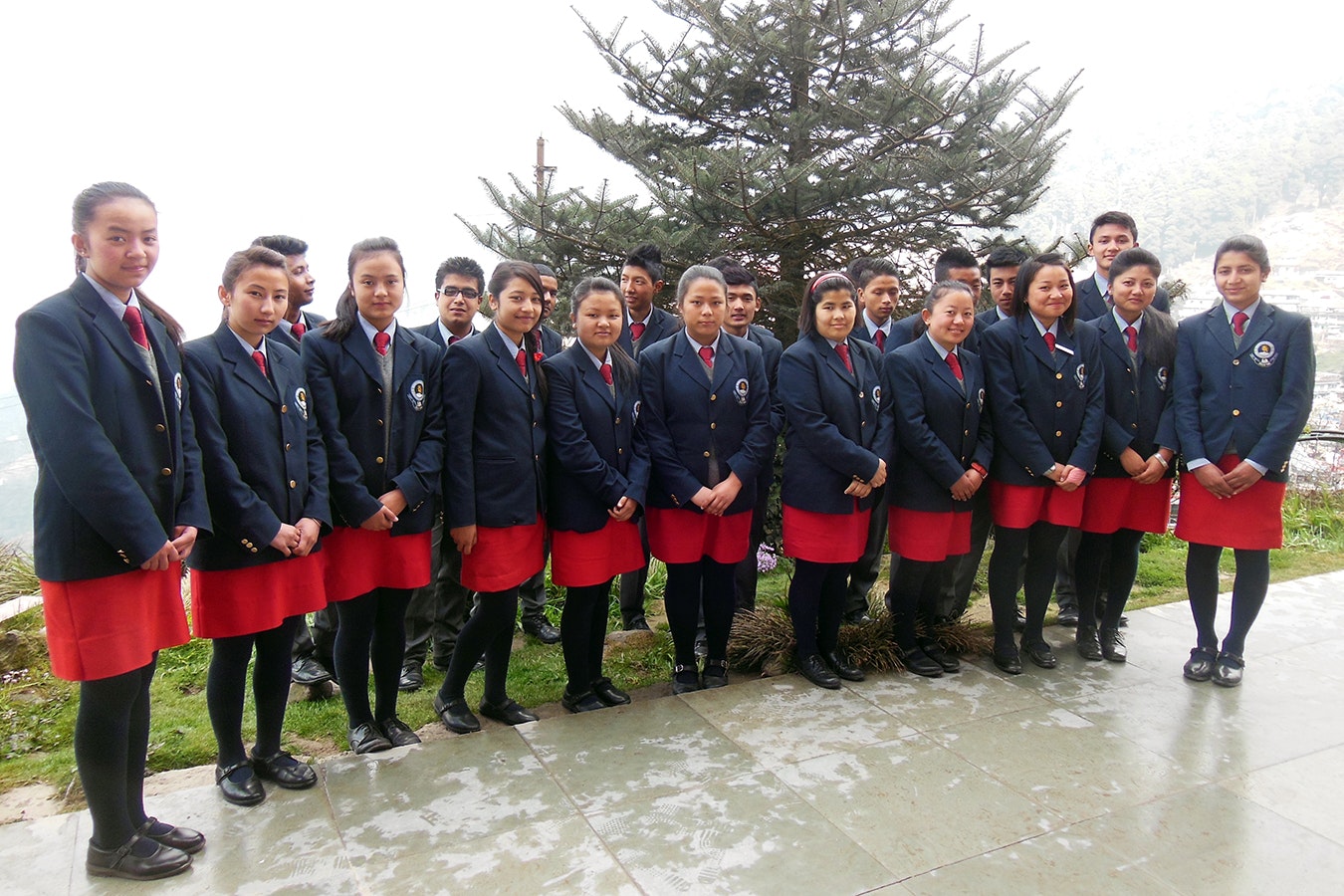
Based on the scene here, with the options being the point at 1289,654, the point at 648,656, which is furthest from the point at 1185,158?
the point at 648,656

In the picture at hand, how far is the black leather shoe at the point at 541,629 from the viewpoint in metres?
4.31

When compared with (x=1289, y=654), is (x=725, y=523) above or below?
above

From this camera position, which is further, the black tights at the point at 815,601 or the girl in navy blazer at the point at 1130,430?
the girl in navy blazer at the point at 1130,430

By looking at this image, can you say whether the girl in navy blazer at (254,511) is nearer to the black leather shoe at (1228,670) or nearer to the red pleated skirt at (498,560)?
the red pleated skirt at (498,560)

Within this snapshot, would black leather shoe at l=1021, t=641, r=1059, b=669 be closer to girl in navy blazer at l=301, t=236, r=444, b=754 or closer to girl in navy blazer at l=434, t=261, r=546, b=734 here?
girl in navy blazer at l=434, t=261, r=546, b=734

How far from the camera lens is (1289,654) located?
4.06 meters

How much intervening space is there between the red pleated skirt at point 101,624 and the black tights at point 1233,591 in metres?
4.13

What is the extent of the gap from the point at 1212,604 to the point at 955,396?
62.2 inches

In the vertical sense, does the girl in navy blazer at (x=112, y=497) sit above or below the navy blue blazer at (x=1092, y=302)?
below

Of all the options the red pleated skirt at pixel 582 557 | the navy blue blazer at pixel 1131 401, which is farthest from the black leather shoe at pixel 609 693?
the navy blue blazer at pixel 1131 401

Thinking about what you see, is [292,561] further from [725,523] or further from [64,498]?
[725,523]

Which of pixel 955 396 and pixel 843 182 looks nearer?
pixel 955 396

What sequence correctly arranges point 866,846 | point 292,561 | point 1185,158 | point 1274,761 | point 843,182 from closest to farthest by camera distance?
1. point 866,846
2. point 292,561
3. point 1274,761
4. point 843,182
5. point 1185,158

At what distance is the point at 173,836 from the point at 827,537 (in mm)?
2509
